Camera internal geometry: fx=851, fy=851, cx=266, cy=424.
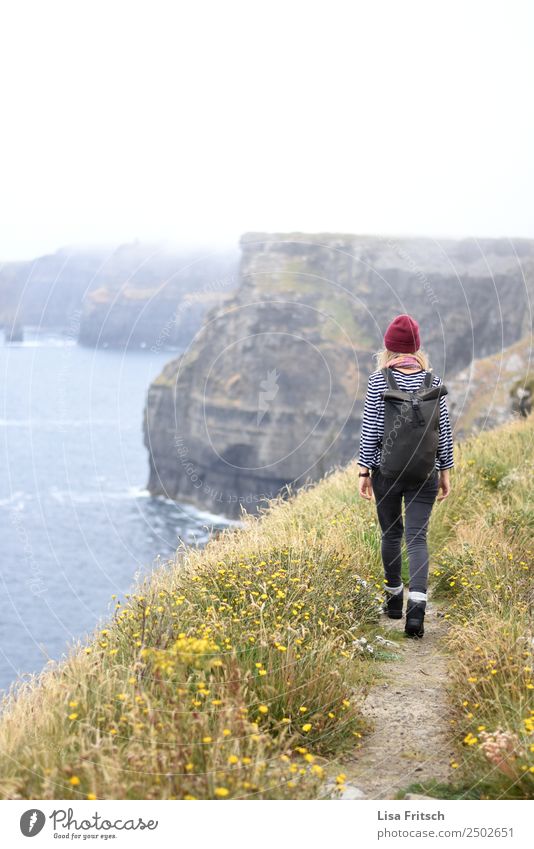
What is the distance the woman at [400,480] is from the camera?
223 inches

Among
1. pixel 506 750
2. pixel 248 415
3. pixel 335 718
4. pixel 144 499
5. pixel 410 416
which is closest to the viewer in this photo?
pixel 506 750

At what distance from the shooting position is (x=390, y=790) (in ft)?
12.4

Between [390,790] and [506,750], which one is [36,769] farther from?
[506,750]

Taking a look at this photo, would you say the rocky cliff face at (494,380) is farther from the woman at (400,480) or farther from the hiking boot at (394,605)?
the woman at (400,480)

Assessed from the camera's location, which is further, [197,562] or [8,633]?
[8,633]

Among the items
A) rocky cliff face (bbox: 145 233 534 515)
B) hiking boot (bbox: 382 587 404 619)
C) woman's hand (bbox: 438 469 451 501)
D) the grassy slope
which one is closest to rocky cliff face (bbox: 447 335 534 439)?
rocky cliff face (bbox: 145 233 534 515)

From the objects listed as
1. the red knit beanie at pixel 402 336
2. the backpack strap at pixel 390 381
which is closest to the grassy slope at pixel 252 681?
the backpack strap at pixel 390 381

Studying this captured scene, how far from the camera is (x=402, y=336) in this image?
223 inches

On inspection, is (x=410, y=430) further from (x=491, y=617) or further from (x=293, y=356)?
(x=293, y=356)

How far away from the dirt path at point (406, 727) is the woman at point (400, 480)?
0.48 meters

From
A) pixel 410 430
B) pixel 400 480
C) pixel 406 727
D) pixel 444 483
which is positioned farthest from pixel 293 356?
pixel 406 727

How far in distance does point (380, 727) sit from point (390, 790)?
70 centimetres

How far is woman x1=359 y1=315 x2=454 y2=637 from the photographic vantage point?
566 cm
